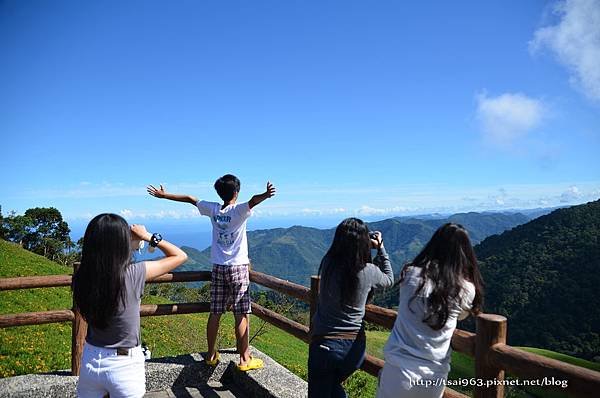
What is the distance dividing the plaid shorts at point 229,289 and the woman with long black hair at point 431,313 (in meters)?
2.31

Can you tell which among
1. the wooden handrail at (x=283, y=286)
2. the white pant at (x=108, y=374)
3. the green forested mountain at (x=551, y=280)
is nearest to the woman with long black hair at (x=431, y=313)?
the white pant at (x=108, y=374)

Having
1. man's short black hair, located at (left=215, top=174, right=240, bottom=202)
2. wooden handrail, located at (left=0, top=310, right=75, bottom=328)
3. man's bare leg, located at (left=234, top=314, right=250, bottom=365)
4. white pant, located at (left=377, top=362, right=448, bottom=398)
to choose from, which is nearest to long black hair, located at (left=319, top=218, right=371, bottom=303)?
white pant, located at (left=377, top=362, right=448, bottom=398)

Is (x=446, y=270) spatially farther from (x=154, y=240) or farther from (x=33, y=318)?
(x=33, y=318)

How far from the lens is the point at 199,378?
518cm

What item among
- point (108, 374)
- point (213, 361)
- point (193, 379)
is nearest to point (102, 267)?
point (108, 374)

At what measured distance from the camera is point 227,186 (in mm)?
4465

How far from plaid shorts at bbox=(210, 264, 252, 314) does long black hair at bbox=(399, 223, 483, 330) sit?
236 cm

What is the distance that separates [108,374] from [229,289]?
2.20 metres

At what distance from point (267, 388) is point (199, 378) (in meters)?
1.01

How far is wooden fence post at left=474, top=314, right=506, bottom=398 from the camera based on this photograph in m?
2.77

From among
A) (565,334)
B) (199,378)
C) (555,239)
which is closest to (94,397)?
(199,378)

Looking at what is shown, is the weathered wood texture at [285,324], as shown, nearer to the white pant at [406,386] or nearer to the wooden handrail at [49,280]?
the wooden handrail at [49,280]

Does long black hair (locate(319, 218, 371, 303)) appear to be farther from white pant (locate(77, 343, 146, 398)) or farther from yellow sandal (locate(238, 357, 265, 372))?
yellow sandal (locate(238, 357, 265, 372))

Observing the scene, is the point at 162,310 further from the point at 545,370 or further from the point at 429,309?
the point at 545,370
